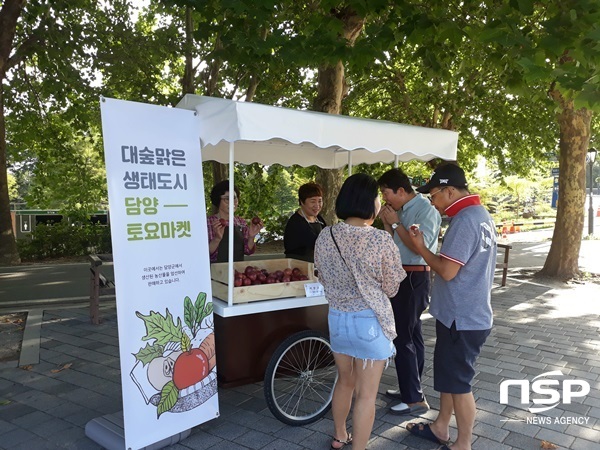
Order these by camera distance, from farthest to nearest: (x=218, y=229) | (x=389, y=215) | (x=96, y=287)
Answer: (x=96, y=287)
(x=218, y=229)
(x=389, y=215)

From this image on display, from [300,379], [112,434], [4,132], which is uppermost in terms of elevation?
[4,132]

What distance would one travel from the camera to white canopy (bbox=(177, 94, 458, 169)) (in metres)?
3.29

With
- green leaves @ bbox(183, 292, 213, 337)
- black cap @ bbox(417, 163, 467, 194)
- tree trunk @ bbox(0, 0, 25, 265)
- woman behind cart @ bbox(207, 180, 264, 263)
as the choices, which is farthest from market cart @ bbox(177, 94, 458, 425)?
tree trunk @ bbox(0, 0, 25, 265)

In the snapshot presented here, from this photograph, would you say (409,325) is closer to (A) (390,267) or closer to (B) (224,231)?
(A) (390,267)

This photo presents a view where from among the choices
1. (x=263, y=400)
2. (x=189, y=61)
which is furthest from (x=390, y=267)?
(x=189, y=61)

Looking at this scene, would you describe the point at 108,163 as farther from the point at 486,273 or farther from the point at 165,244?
the point at 486,273

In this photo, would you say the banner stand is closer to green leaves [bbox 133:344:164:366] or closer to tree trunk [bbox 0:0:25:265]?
green leaves [bbox 133:344:164:366]

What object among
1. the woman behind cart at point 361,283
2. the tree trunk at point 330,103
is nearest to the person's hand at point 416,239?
the woman behind cart at point 361,283

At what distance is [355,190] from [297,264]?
5.39 ft

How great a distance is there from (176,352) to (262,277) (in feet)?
3.05

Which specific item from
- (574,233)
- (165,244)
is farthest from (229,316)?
(574,233)

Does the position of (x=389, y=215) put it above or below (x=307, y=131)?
below

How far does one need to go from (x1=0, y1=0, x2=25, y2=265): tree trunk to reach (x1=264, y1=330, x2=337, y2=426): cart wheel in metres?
10.3

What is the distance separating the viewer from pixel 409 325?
380 centimetres
